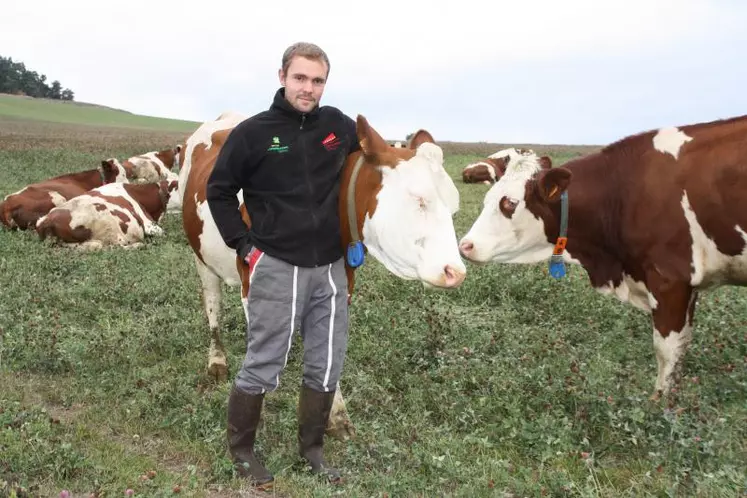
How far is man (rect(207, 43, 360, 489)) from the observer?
3621 mm

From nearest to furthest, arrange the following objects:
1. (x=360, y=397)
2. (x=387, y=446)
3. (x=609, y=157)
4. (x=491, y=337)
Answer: (x=387, y=446), (x=360, y=397), (x=609, y=157), (x=491, y=337)

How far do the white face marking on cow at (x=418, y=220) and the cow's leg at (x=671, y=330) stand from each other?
2.38 m

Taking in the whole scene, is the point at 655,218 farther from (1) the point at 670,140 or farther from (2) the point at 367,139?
(2) the point at 367,139

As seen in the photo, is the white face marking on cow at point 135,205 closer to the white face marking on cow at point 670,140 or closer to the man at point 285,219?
the man at point 285,219

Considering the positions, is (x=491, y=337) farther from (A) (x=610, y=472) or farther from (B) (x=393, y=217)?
(B) (x=393, y=217)

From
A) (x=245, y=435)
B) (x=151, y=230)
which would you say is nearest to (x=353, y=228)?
(x=245, y=435)

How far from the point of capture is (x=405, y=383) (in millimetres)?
5379

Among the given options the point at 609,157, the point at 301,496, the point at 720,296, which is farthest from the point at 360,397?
the point at 720,296

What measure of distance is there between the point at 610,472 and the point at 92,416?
139 inches

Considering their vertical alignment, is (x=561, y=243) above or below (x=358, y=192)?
below

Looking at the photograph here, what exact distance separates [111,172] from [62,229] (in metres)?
4.86

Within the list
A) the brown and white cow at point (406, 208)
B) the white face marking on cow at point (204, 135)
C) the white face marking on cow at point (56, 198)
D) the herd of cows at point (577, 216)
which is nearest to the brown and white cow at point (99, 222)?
the white face marking on cow at point (56, 198)

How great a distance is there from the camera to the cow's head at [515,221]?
226 inches

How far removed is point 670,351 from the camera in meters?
5.08
